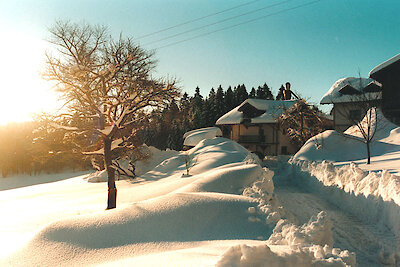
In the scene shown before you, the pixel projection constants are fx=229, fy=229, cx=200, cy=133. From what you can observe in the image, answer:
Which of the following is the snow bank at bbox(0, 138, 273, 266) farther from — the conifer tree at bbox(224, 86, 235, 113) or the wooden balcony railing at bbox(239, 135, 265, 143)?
the conifer tree at bbox(224, 86, 235, 113)

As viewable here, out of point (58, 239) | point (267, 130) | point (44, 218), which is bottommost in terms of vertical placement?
point (44, 218)

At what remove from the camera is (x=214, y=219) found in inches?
201

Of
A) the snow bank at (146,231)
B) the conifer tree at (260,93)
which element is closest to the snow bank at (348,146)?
the snow bank at (146,231)

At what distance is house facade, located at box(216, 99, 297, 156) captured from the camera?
103 ft

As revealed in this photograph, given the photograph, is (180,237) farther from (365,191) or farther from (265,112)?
(265,112)

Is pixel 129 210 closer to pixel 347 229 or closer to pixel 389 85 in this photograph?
pixel 347 229

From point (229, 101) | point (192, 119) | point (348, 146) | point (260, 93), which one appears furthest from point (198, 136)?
point (260, 93)

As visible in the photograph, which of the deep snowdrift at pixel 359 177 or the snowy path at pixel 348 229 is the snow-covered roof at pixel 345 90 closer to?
the deep snowdrift at pixel 359 177

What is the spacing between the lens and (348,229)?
6.65 m

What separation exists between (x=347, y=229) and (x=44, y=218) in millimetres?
10403

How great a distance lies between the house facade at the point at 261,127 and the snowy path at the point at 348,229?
21.5 meters

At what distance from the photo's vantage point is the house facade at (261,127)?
31297 mm

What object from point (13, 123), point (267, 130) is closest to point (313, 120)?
point (267, 130)

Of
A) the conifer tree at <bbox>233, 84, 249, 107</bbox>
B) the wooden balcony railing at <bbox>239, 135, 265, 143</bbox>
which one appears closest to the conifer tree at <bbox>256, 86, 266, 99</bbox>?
the conifer tree at <bbox>233, 84, 249, 107</bbox>
